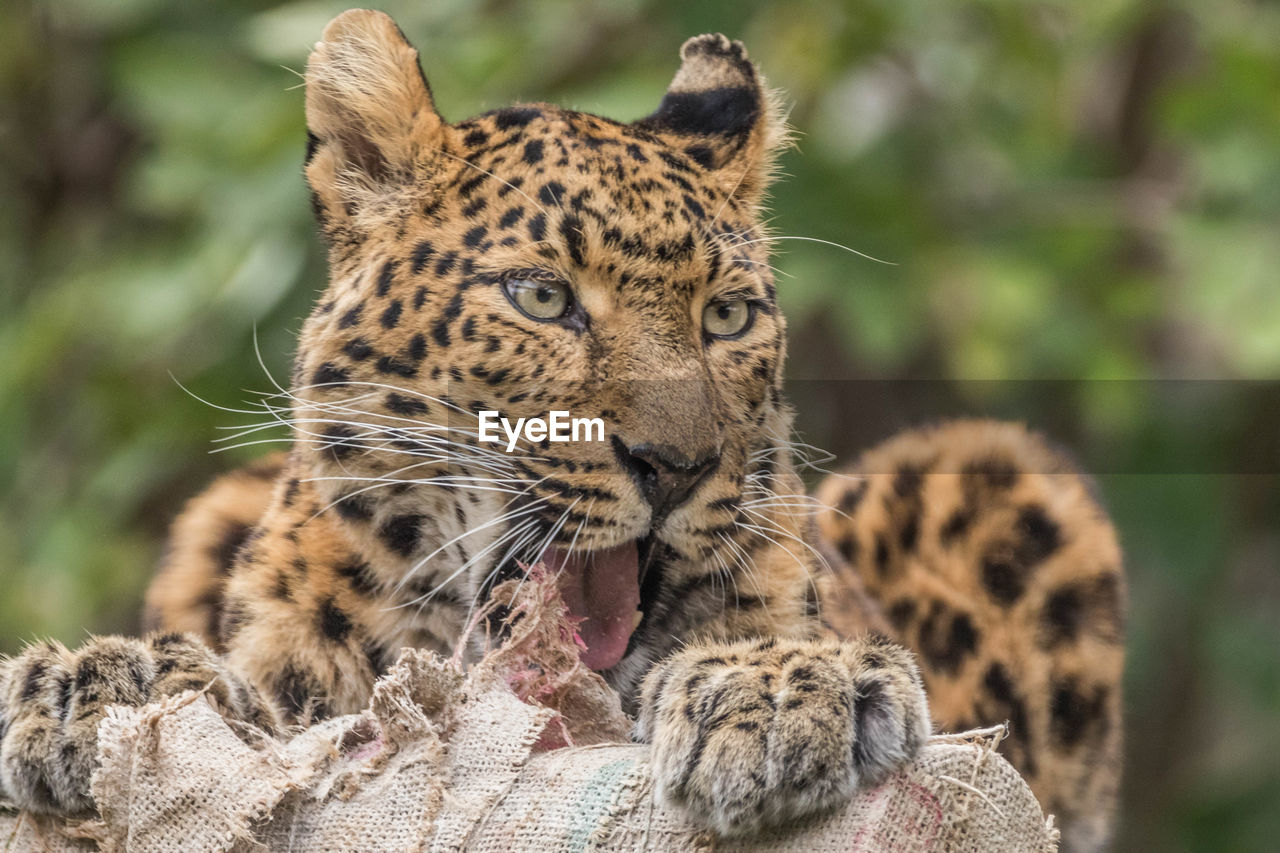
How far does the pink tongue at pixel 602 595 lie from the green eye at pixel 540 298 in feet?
1.78

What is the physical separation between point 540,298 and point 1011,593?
2410mm

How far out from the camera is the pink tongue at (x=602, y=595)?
299 cm

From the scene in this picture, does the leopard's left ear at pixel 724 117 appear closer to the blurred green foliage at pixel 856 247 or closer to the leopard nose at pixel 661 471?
the leopard nose at pixel 661 471

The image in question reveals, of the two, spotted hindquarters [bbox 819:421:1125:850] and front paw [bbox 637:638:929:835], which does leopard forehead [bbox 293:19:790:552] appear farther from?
spotted hindquarters [bbox 819:421:1125:850]

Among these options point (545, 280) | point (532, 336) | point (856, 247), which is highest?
point (856, 247)

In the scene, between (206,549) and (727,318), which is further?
(206,549)

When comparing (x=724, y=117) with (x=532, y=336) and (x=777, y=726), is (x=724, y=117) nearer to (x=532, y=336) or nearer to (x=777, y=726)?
(x=532, y=336)

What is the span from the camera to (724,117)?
12.7 ft

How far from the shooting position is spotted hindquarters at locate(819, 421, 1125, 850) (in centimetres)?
470

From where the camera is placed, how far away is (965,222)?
298 inches

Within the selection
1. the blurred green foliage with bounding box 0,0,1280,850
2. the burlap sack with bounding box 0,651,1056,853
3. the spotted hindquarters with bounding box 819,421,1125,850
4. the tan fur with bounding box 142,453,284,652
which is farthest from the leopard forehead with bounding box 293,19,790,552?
the blurred green foliage with bounding box 0,0,1280,850

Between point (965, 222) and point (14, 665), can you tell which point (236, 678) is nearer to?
point (14, 665)

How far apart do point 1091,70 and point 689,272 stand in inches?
316

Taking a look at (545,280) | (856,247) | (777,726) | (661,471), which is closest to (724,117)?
(545,280)
